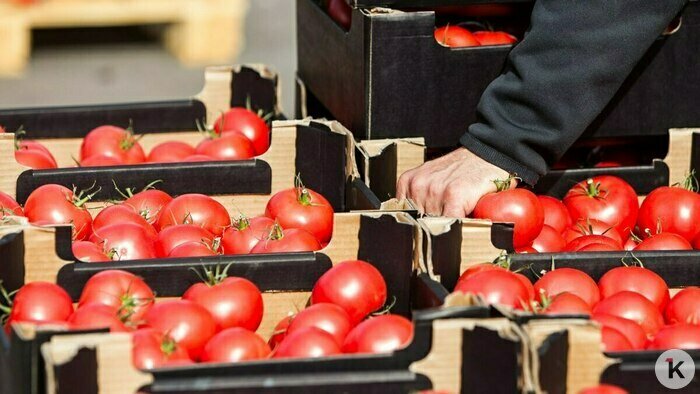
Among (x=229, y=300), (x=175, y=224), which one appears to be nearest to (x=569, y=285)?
(x=229, y=300)

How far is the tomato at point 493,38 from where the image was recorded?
9.84 feet

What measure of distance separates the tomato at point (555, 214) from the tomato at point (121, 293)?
1.01m

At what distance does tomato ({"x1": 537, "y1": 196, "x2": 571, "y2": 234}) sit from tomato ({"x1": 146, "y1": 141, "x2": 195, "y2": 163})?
978 millimetres

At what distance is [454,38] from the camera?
297 centimetres

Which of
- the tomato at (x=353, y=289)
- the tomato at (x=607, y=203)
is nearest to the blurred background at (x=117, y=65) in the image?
the tomato at (x=607, y=203)

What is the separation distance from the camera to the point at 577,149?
324cm

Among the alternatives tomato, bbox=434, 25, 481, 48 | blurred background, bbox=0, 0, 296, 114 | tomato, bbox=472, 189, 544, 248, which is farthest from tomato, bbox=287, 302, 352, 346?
blurred background, bbox=0, 0, 296, 114

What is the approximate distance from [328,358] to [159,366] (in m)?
0.27

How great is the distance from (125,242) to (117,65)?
5.24 meters

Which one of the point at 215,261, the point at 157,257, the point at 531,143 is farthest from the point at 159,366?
the point at 531,143

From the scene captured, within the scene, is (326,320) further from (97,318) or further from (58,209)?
(58,209)

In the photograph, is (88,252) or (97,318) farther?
(88,252)

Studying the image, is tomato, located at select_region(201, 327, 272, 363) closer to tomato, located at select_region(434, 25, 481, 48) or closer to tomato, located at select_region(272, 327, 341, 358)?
tomato, located at select_region(272, 327, 341, 358)

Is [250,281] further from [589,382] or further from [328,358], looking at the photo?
[589,382]
